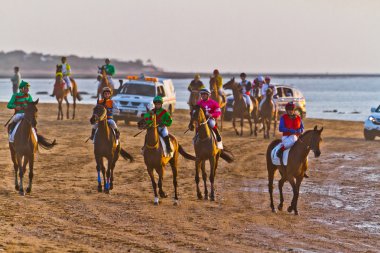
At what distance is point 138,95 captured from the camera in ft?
121

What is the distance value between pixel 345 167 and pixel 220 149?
26.9 ft

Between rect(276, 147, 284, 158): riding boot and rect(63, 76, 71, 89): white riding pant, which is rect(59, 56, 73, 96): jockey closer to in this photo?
rect(63, 76, 71, 89): white riding pant

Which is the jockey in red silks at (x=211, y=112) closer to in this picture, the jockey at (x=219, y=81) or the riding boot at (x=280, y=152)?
the riding boot at (x=280, y=152)

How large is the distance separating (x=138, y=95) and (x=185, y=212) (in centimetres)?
2018

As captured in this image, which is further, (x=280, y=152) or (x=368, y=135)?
(x=368, y=135)

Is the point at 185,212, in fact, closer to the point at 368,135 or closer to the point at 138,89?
the point at 368,135

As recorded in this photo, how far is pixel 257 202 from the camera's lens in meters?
18.9

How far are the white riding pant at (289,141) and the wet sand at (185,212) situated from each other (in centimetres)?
135

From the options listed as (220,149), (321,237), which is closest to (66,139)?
(220,149)

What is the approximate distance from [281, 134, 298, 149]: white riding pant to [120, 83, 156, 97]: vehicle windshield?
2000 cm

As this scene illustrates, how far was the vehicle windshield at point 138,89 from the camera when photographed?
122 feet

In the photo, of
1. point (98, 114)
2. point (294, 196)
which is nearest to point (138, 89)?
point (98, 114)

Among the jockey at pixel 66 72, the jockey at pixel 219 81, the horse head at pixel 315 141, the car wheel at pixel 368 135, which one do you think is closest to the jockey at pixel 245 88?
the jockey at pixel 219 81

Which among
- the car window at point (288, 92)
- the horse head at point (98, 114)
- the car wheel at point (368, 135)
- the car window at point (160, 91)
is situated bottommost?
the car wheel at point (368, 135)
